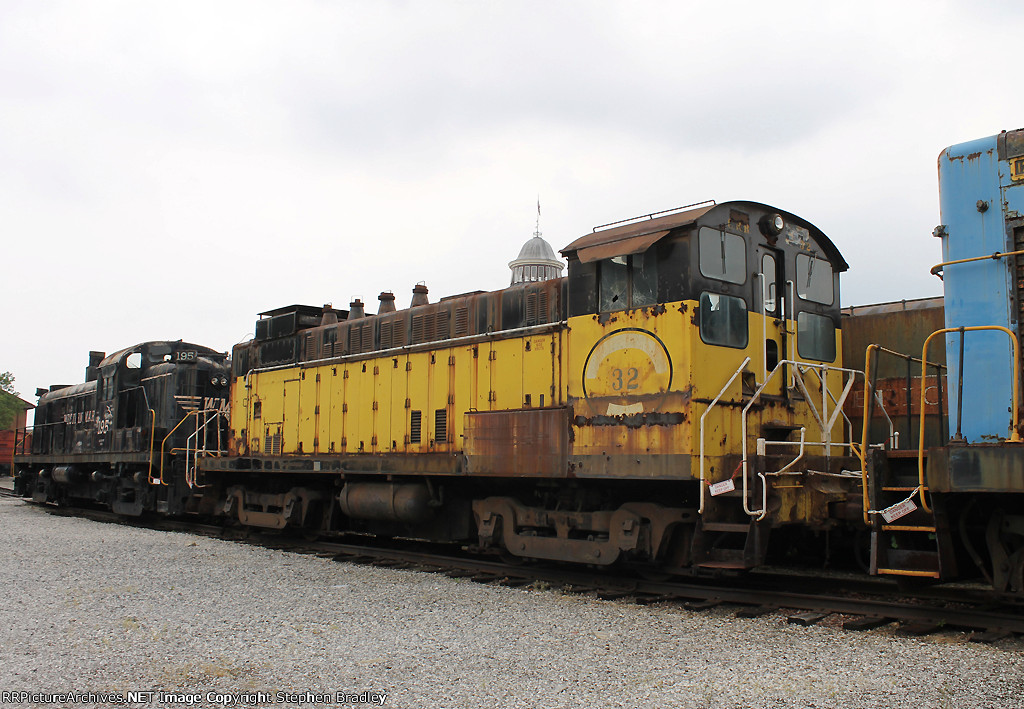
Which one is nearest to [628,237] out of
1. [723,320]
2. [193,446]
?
[723,320]

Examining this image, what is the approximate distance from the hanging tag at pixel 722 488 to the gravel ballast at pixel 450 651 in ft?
3.45

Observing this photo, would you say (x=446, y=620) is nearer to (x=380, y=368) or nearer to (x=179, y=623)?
(x=179, y=623)

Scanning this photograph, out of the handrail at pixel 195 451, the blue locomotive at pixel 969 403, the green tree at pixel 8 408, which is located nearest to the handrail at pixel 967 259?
the blue locomotive at pixel 969 403

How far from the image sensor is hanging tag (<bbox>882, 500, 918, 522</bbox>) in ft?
20.0

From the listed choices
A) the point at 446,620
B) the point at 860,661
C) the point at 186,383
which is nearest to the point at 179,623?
the point at 446,620

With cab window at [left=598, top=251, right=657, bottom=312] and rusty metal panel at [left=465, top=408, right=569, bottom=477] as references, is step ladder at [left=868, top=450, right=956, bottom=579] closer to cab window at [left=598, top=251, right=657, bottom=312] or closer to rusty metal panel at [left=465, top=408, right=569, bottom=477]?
cab window at [left=598, top=251, right=657, bottom=312]

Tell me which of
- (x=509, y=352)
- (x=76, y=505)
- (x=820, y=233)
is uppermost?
(x=820, y=233)

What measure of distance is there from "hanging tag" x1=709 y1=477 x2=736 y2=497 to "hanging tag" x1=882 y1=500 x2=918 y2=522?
4.79 feet

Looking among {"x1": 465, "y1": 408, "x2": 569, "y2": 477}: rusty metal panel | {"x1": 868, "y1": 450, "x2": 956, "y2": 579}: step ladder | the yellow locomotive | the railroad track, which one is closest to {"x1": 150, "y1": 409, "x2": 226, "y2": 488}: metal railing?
the yellow locomotive

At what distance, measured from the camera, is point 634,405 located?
316 inches

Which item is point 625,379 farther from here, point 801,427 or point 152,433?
point 152,433

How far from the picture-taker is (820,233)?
9.52 metres

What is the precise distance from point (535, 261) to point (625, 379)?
264 ft

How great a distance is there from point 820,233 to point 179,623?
7.77 m
